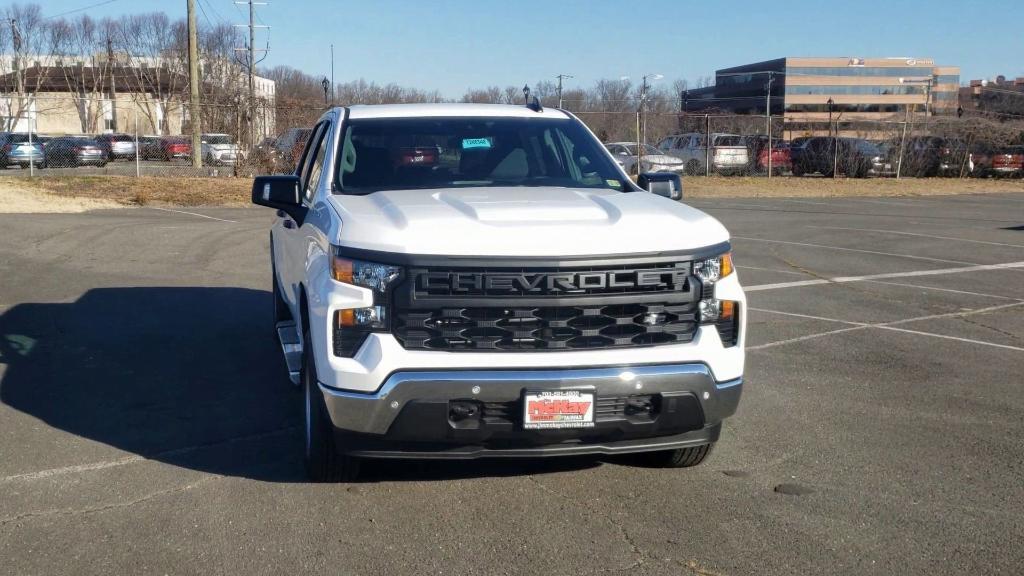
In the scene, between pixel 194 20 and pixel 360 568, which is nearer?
pixel 360 568

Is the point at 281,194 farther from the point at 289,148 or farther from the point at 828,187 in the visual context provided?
the point at 828,187

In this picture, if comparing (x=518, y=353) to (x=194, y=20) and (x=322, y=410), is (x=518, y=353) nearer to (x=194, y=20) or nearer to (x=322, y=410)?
(x=322, y=410)

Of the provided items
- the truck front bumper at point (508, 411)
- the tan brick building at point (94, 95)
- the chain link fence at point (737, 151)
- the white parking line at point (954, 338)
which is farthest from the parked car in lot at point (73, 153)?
the truck front bumper at point (508, 411)

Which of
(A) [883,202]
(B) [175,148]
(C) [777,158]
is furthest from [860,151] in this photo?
(B) [175,148]

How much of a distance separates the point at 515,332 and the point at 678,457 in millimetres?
1322

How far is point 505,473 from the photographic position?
5246mm

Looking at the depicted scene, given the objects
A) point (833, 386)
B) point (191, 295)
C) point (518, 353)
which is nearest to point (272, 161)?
point (191, 295)

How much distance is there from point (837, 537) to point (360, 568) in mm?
1970

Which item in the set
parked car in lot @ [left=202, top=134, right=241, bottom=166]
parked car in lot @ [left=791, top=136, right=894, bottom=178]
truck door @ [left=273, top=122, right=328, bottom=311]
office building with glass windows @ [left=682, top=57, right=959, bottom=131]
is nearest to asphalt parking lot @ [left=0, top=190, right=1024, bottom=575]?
truck door @ [left=273, top=122, right=328, bottom=311]

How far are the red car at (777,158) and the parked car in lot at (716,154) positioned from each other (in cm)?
69

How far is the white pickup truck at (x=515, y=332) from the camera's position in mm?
4414

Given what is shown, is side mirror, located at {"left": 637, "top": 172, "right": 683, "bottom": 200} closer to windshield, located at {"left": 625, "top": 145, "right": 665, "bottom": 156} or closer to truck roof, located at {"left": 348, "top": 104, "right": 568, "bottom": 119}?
truck roof, located at {"left": 348, "top": 104, "right": 568, "bottom": 119}

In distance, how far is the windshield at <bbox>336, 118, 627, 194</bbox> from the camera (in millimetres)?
5926

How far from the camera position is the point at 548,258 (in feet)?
14.5
